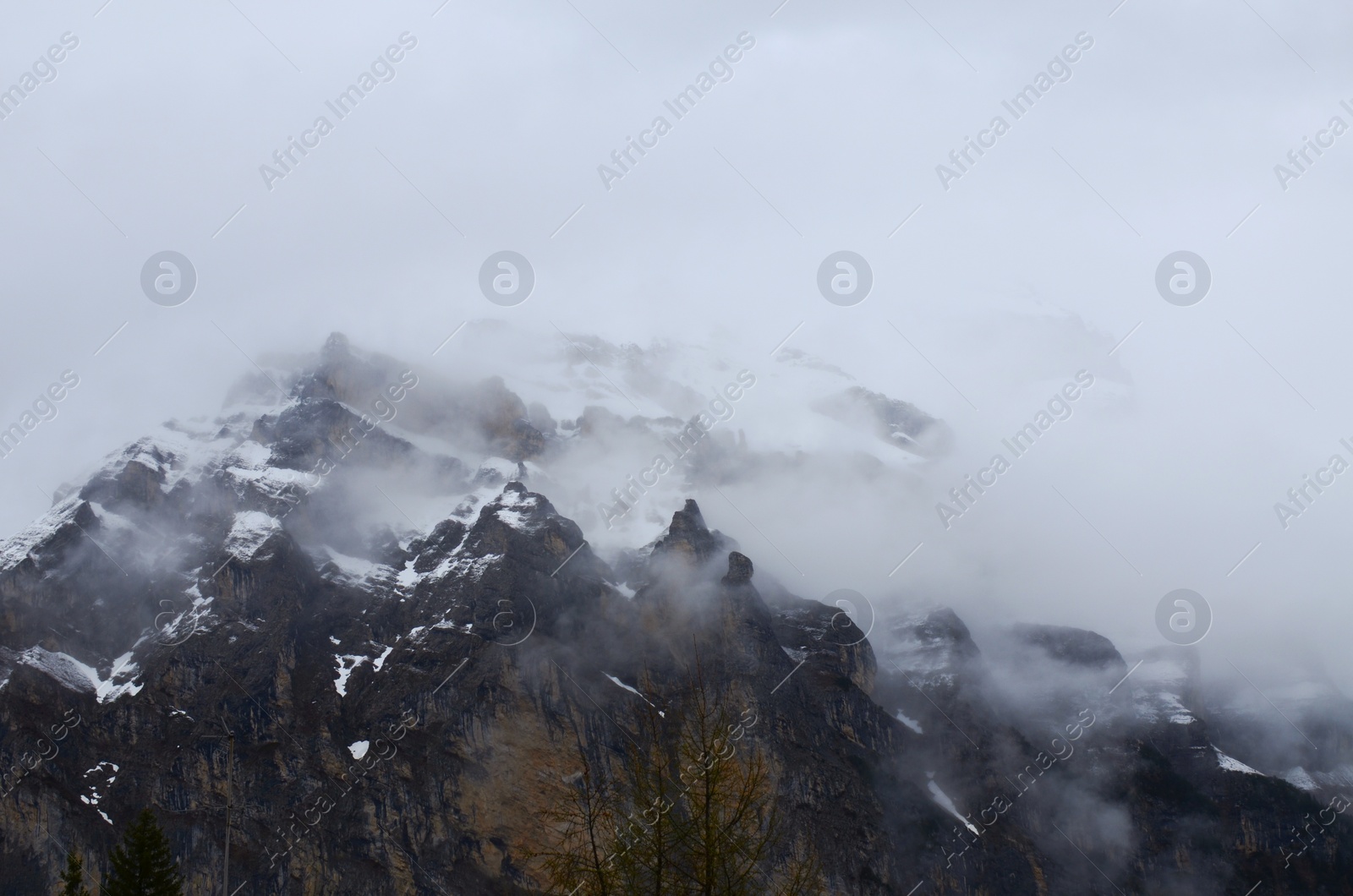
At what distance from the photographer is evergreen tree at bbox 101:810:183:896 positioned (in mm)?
94562

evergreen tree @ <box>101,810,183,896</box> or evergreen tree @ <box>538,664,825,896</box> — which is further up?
evergreen tree @ <box>538,664,825,896</box>

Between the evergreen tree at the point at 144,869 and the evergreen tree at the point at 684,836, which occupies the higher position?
the evergreen tree at the point at 684,836

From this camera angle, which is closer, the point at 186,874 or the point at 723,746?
the point at 723,746

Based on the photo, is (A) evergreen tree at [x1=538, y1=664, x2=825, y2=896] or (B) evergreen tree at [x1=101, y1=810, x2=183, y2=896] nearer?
(A) evergreen tree at [x1=538, y1=664, x2=825, y2=896]

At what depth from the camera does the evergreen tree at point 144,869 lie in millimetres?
94562

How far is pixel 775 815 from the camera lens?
122ft

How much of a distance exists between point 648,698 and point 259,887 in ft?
613

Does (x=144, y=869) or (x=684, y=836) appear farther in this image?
(x=144, y=869)

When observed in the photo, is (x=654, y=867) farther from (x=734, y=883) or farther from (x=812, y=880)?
(x=812, y=880)

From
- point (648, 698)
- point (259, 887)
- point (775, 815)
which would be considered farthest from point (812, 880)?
point (259, 887)

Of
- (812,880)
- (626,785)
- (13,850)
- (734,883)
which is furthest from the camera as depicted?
(13,850)

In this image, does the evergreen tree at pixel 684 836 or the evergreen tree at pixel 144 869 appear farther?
the evergreen tree at pixel 144 869

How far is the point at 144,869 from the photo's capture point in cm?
9788

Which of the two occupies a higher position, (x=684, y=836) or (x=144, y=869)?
(x=684, y=836)
